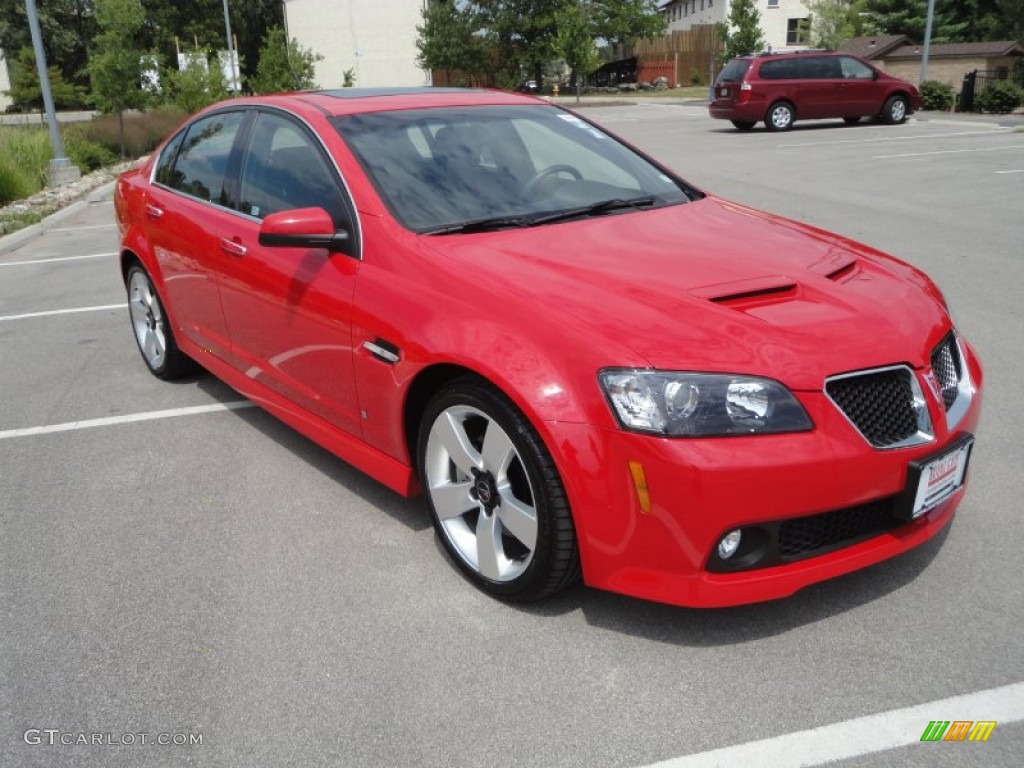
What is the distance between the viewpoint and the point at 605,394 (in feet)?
8.76

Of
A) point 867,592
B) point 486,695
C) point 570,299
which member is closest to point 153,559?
point 486,695

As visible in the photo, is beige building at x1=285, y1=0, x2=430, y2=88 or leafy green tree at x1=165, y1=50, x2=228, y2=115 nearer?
leafy green tree at x1=165, y1=50, x2=228, y2=115

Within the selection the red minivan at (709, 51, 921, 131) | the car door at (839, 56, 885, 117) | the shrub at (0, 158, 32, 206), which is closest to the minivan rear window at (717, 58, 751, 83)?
the red minivan at (709, 51, 921, 131)

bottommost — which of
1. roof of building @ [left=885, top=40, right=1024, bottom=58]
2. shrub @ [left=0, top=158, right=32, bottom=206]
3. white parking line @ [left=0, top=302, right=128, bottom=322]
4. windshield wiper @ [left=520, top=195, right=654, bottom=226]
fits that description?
white parking line @ [left=0, top=302, right=128, bottom=322]

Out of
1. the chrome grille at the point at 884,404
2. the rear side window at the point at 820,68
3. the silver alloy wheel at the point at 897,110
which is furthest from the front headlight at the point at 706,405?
the silver alloy wheel at the point at 897,110

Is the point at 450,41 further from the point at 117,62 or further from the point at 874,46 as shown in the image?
the point at 117,62

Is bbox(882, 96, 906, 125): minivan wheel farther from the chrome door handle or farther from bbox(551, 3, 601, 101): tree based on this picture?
the chrome door handle

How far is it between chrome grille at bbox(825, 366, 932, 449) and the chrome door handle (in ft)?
8.65

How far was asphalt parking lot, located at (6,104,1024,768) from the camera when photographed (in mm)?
2549

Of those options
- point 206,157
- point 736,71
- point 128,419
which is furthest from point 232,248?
point 736,71

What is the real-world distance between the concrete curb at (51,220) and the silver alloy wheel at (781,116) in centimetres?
1497

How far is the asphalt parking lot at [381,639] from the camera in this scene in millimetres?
2549

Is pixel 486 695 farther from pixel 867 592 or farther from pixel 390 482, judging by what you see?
pixel 867 592

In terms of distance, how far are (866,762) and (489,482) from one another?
1.35 m
